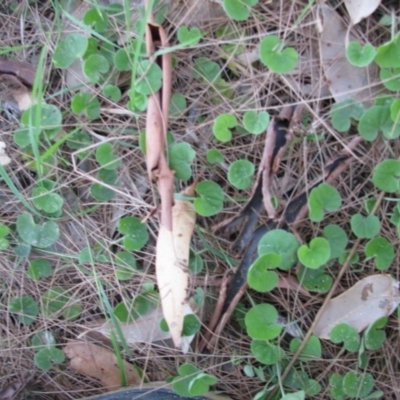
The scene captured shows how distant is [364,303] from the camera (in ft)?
5.02

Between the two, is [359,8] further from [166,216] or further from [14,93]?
[14,93]

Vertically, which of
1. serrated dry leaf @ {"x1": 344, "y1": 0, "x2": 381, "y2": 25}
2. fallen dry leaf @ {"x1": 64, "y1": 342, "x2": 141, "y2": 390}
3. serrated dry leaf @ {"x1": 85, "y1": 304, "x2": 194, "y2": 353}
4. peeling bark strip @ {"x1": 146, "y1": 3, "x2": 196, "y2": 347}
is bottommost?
fallen dry leaf @ {"x1": 64, "y1": 342, "x2": 141, "y2": 390}

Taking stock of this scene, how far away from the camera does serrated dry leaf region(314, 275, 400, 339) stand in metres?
1.52

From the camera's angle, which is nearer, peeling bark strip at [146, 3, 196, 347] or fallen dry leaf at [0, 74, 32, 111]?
peeling bark strip at [146, 3, 196, 347]

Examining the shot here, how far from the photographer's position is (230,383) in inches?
62.7

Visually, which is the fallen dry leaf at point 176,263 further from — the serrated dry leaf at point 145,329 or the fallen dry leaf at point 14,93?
the fallen dry leaf at point 14,93

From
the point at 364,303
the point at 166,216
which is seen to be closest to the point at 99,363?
the point at 166,216

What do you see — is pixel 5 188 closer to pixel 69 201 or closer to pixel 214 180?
pixel 69 201

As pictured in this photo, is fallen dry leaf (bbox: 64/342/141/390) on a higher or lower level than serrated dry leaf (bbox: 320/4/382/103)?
lower

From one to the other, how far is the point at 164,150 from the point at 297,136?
1.17 ft

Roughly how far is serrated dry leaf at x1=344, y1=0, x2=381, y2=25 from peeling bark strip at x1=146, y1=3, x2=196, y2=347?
0.49 m


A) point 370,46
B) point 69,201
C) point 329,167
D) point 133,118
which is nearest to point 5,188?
point 69,201

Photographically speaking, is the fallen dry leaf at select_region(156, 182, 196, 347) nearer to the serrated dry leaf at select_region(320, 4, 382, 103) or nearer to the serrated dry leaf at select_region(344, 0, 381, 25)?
the serrated dry leaf at select_region(320, 4, 382, 103)

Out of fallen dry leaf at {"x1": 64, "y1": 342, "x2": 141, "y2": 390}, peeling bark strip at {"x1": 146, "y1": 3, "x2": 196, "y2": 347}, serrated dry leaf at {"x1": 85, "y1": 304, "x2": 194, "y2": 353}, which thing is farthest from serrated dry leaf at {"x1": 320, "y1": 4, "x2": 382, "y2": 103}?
fallen dry leaf at {"x1": 64, "y1": 342, "x2": 141, "y2": 390}
